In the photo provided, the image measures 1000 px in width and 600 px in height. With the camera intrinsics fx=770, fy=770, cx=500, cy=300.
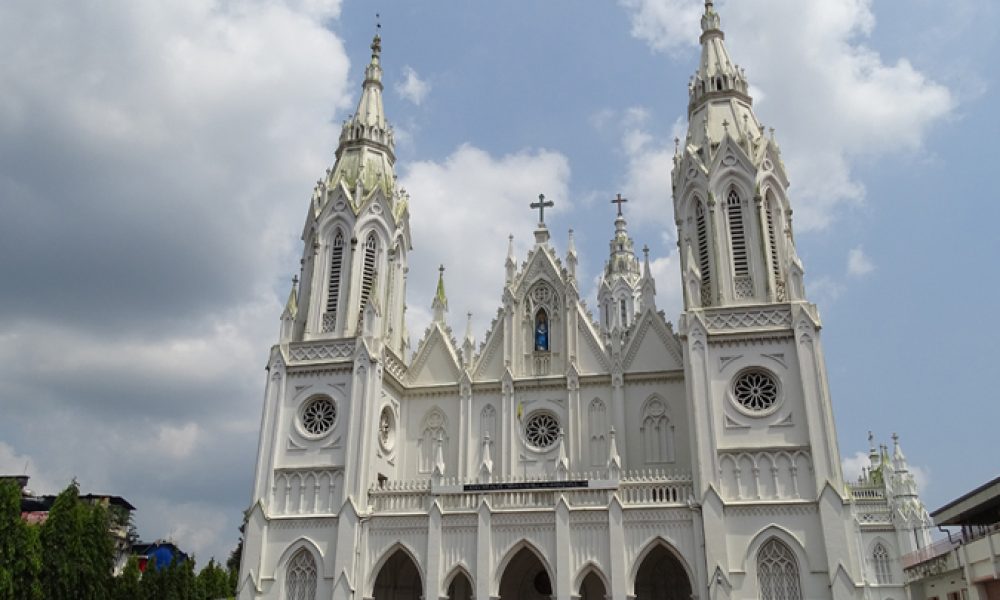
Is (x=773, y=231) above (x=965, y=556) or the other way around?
above

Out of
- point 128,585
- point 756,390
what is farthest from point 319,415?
point 756,390

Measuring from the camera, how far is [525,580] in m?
29.5

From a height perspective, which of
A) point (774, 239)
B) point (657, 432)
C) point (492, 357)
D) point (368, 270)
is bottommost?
point (657, 432)

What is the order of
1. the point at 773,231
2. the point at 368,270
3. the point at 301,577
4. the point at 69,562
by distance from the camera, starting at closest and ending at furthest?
the point at 301,577 < the point at 69,562 < the point at 773,231 < the point at 368,270

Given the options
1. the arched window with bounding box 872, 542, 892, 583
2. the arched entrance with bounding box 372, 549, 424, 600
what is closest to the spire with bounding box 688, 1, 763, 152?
the arched entrance with bounding box 372, 549, 424, 600

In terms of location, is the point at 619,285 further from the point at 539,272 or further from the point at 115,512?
the point at 115,512

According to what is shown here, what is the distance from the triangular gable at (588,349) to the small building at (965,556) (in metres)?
12.7

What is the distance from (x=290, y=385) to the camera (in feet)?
103

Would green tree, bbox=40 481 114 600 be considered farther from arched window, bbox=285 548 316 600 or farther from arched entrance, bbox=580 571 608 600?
arched entrance, bbox=580 571 608 600

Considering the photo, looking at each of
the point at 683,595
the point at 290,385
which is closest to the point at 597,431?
the point at 683,595

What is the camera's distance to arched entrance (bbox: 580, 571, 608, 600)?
28.3 m

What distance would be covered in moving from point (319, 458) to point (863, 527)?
97.8ft

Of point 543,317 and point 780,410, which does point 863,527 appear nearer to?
point 780,410

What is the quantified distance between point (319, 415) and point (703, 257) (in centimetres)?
1667
